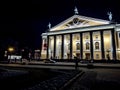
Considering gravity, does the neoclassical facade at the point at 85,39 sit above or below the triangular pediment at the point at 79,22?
below

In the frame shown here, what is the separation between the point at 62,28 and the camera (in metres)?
49.5

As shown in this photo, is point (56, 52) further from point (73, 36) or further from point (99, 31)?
point (99, 31)

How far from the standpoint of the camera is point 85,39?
48.6 meters

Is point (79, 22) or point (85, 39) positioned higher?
point (79, 22)

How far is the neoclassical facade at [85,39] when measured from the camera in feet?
132

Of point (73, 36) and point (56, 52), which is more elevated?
point (73, 36)

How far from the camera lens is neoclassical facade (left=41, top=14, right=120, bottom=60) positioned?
40.2 m

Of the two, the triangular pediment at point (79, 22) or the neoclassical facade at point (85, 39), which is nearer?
the neoclassical facade at point (85, 39)

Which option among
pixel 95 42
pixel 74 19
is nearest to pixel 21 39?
pixel 74 19

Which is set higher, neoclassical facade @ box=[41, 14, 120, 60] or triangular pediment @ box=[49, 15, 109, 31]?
triangular pediment @ box=[49, 15, 109, 31]

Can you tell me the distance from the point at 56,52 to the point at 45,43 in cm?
642

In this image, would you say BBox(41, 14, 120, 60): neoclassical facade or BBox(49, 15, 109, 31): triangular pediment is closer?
BBox(41, 14, 120, 60): neoclassical facade

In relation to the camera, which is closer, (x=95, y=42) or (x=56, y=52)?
(x=95, y=42)

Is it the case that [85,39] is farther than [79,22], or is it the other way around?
[85,39]
